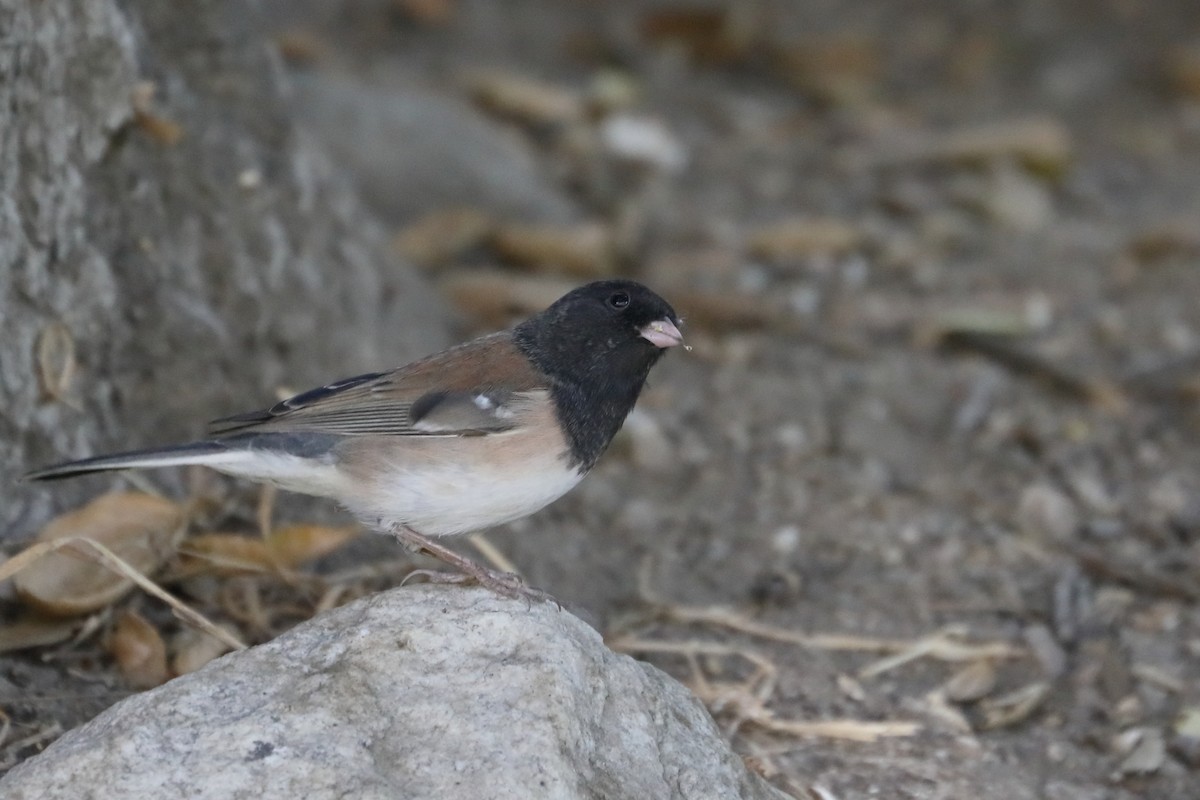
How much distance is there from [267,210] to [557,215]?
2.09 metres

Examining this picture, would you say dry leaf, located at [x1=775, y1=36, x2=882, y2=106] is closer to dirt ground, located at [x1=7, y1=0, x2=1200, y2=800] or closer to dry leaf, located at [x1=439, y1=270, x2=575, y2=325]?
dirt ground, located at [x1=7, y1=0, x2=1200, y2=800]

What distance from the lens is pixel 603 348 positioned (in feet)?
11.6

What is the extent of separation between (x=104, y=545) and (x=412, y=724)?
1.14 m

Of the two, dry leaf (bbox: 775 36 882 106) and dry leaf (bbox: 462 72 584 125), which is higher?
dry leaf (bbox: 462 72 584 125)

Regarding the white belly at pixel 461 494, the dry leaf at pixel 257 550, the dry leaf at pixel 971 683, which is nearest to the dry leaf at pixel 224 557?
the dry leaf at pixel 257 550

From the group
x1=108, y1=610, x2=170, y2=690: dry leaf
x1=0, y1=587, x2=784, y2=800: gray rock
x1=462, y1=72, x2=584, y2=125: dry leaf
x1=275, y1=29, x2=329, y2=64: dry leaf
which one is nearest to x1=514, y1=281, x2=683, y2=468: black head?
x1=0, y1=587, x2=784, y2=800: gray rock

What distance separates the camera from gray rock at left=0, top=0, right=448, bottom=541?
349 centimetres

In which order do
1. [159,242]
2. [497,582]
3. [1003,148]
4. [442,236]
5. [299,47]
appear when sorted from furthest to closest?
1. [1003,148]
2. [299,47]
3. [442,236]
4. [159,242]
5. [497,582]

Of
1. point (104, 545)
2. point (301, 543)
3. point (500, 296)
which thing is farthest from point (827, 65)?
point (104, 545)

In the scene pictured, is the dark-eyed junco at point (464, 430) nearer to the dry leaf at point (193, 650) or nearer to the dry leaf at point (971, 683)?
the dry leaf at point (193, 650)

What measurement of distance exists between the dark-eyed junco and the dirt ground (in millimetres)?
612

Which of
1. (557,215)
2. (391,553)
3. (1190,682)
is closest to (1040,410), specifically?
(1190,682)

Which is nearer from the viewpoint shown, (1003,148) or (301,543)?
(301,543)

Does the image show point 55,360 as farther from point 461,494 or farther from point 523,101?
point 523,101
